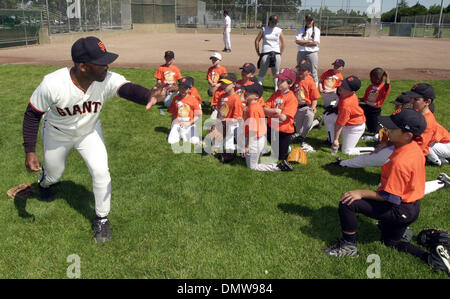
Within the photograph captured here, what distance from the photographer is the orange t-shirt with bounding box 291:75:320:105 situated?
7.43 meters

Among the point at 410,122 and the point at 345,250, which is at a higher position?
the point at 410,122

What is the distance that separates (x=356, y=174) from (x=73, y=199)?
14.9 feet

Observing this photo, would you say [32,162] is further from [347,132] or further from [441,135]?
[441,135]

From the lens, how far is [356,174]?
5.79 meters

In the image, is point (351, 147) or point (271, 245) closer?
point (271, 245)

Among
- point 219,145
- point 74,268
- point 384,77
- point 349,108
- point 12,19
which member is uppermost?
point 12,19

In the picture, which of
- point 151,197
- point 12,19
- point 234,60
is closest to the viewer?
point 151,197

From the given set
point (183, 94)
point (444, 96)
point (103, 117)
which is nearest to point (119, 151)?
point (183, 94)

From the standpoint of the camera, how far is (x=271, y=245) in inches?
154

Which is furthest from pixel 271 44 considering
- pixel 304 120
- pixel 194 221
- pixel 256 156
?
pixel 194 221

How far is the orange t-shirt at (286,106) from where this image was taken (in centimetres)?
612

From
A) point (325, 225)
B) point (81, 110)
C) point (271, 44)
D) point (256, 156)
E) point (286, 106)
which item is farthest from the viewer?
point (271, 44)

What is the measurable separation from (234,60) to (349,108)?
12.1 m
